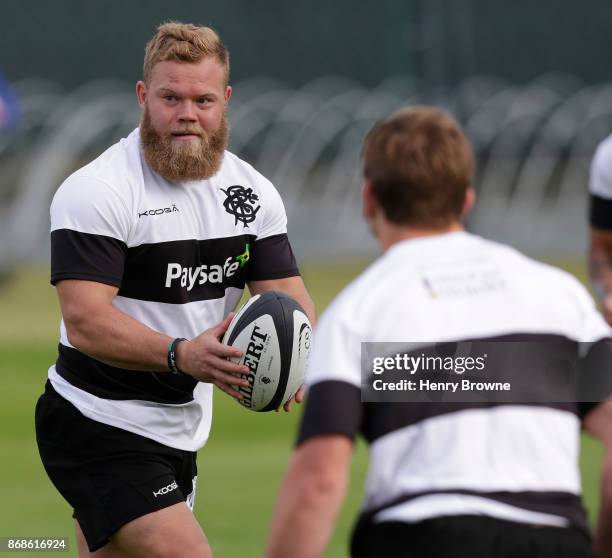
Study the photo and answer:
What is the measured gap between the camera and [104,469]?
5.77 meters

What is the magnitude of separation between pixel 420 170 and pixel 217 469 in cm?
782

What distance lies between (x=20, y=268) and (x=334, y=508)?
19.7m

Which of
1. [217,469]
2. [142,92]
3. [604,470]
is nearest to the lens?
[604,470]

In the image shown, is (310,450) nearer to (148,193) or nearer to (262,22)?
(148,193)

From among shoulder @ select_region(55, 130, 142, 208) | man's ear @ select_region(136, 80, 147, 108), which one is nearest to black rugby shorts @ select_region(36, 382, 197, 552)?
shoulder @ select_region(55, 130, 142, 208)

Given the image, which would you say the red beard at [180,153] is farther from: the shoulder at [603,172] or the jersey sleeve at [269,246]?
the shoulder at [603,172]

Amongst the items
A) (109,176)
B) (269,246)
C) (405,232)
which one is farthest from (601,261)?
(405,232)

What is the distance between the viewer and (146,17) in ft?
103

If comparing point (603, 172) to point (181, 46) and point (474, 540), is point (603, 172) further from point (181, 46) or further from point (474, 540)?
point (474, 540)

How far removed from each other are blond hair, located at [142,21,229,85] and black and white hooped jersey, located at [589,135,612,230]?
1.61 m

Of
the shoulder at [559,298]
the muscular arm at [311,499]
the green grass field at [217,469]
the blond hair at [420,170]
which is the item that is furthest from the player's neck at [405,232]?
the green grass field at [217,469]

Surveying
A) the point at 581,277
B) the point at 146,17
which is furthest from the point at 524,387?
the point at 146,17

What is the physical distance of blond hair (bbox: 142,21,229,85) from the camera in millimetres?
5859

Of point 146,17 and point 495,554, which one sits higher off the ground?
point 146,17
